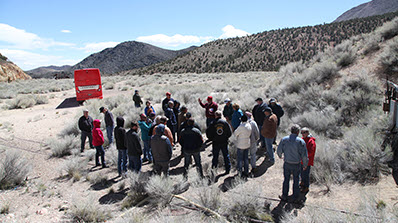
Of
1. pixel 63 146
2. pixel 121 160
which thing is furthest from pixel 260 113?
pixel 63 146

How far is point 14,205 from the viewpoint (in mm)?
5285

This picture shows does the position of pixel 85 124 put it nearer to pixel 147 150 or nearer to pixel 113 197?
pixel 147 150

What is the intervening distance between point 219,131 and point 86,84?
51.8 ft

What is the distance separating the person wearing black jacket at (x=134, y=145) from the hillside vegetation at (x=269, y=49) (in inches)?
1926

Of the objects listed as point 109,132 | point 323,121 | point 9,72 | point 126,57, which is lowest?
point 109,132

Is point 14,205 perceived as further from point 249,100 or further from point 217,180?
point 249,100

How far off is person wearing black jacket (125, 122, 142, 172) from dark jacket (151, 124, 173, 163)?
60cm

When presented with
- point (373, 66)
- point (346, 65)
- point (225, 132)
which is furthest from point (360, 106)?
point (225, 132)

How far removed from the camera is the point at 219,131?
627cm

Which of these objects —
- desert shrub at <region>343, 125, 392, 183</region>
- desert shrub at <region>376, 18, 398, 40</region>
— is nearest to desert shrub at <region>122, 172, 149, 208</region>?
desert shrub at <region>343, 125, 392, 183</region>

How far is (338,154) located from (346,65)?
8335 millimetres

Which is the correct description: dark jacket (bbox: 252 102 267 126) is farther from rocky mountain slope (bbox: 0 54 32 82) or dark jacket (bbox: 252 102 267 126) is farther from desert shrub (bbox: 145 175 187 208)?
rocky mountain slope (bbox: 0 54 32 82)

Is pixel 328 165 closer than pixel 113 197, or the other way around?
pixel 113 197

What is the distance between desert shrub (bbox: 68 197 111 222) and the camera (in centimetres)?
470
